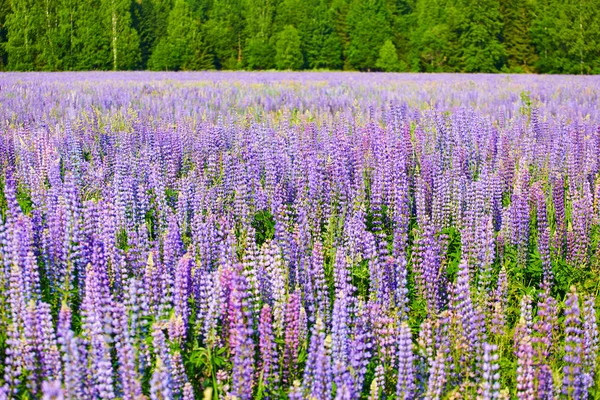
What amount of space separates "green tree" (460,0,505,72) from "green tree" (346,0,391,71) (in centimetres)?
745

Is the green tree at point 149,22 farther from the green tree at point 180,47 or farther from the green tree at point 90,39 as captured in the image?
the green tree at point 90,39

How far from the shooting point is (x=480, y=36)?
53.6 metres

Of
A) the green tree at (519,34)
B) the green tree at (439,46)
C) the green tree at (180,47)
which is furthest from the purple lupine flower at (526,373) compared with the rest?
the green tree at (519,34)

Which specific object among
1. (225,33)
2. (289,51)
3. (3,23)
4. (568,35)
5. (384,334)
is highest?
(225,33)

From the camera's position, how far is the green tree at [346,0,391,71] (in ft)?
190

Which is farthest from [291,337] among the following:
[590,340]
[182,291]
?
[590,340]

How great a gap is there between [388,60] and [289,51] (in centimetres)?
840

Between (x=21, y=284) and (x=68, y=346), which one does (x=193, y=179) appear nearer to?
(x=21, y=284)

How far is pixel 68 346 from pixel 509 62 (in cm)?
6182

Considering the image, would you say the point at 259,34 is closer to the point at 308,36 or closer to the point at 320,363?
the point at 308,36

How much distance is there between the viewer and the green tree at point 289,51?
178 feet

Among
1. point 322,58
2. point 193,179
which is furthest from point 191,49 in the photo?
point 193,179

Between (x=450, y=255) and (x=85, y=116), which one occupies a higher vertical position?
(x=85, y=116)

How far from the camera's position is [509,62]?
5909 cm
